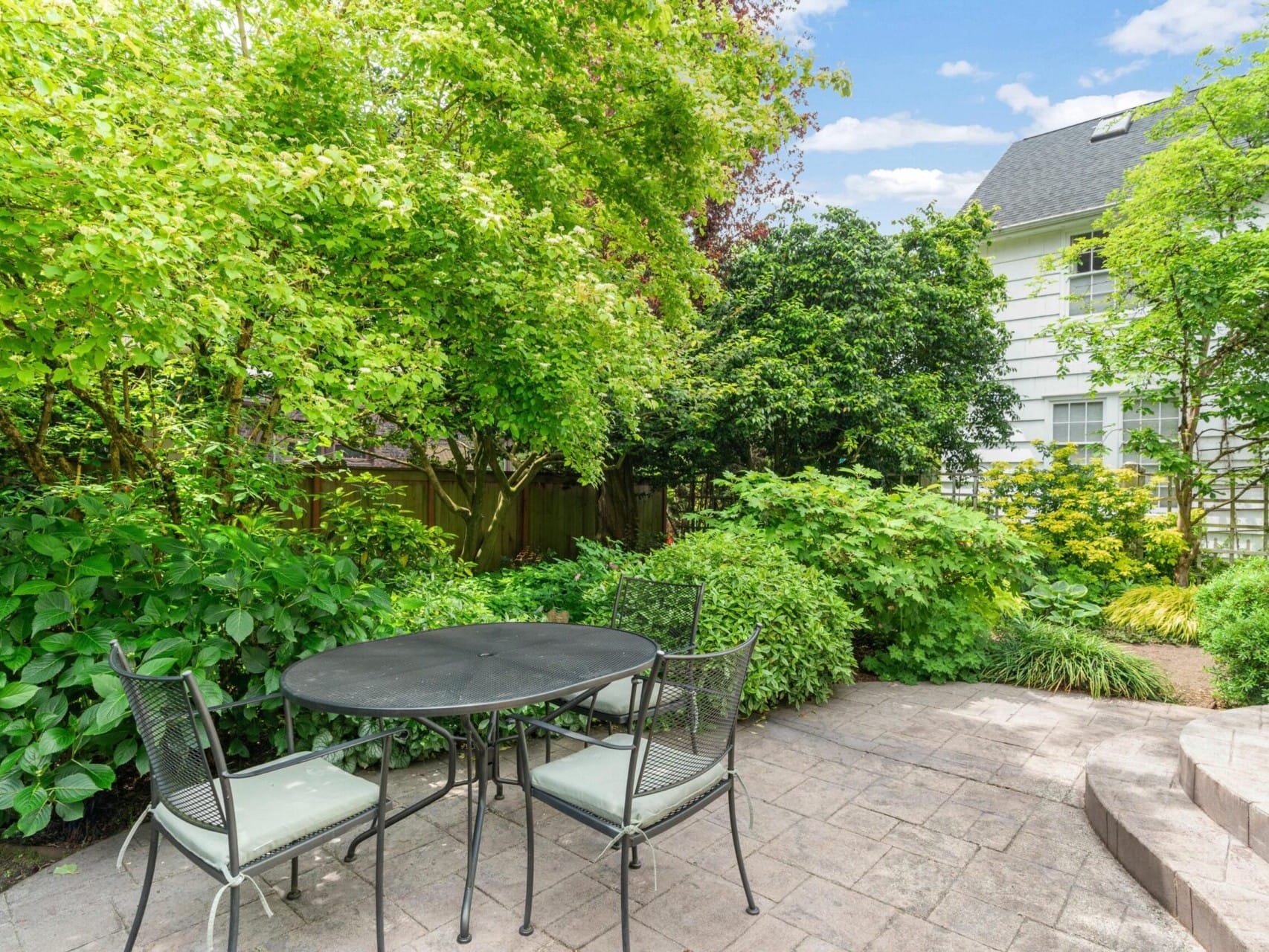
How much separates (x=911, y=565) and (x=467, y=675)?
3599 mm

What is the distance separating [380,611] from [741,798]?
189 cm

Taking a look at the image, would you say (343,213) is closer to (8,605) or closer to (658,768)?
(8,605)

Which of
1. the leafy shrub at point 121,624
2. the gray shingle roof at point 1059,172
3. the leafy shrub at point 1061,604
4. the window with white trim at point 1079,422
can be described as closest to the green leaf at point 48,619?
the leafy shrub at point 121,624

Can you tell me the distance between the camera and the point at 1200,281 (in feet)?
21.1

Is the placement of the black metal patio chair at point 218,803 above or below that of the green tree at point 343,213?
below

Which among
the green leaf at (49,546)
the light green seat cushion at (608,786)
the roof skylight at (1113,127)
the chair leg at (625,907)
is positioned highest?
the roof skylight at (1113,127)

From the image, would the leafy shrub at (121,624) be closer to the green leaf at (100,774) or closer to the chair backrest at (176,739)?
the green leaf at (100,774)

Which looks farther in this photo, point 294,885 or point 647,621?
point 647,621

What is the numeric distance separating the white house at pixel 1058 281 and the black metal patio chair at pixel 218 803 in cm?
903

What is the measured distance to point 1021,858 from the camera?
249 cm

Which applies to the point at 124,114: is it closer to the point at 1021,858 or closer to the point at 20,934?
the point at 20,934

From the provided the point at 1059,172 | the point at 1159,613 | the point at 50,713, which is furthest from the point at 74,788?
the point at 1059,172

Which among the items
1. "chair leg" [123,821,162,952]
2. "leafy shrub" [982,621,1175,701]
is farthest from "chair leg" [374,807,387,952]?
"leafy shrub" [982,621,1175,701]

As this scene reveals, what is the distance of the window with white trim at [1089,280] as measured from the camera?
30.9ft
